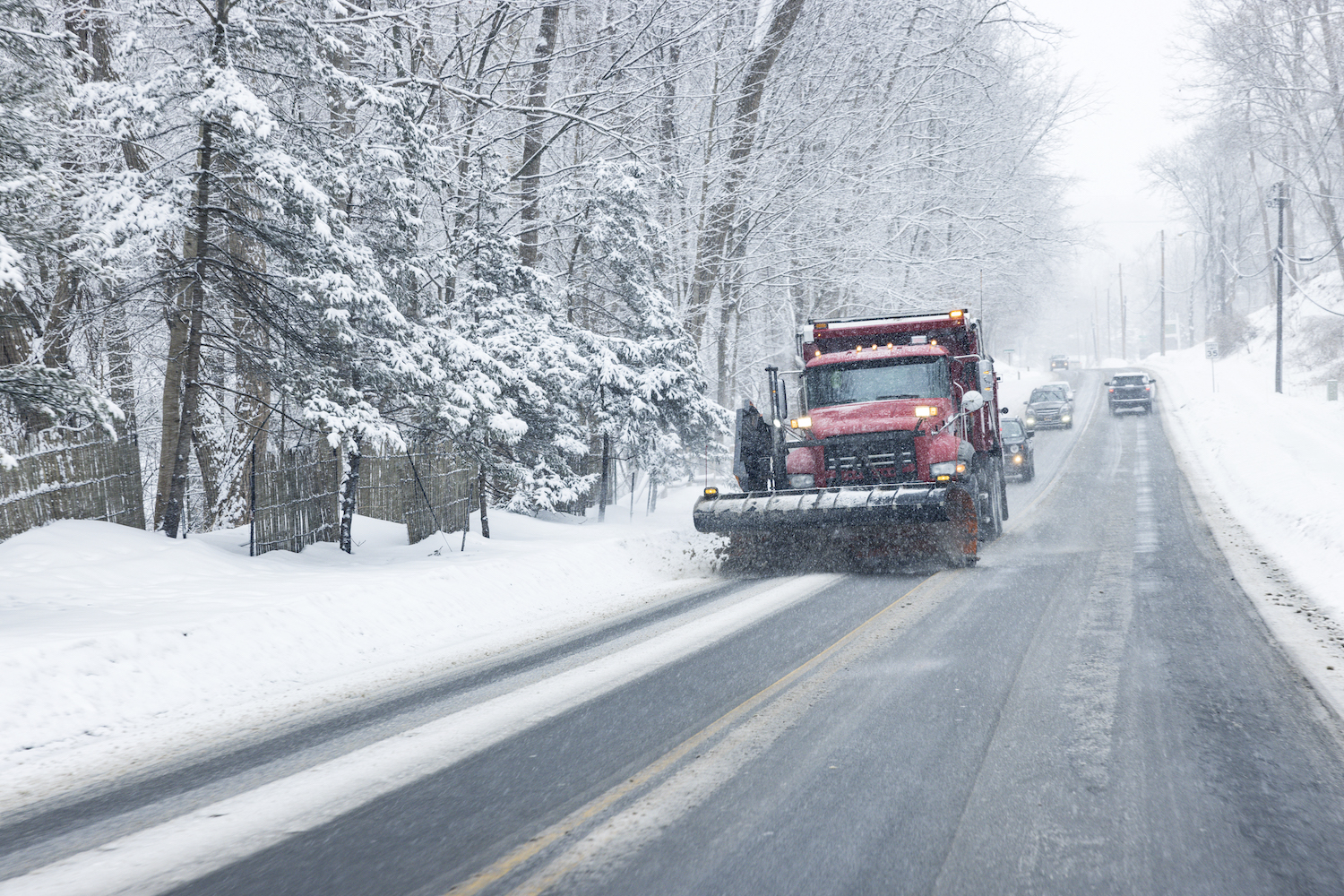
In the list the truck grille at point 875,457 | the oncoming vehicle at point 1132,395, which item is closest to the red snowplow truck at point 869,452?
the truck grille at point 875,457

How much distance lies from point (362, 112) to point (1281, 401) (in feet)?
119

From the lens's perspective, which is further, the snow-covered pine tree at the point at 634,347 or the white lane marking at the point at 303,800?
the snow-covered pine tree at the point at 634,347

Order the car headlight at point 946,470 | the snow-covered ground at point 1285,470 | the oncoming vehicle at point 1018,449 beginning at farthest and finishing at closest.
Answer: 1. the oncoming vehicle at point 1018,449
2. the car headlight at point 946,470
3. the snow-covered ground at point 1285,470

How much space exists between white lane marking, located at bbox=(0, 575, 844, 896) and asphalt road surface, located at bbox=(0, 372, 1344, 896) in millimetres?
120

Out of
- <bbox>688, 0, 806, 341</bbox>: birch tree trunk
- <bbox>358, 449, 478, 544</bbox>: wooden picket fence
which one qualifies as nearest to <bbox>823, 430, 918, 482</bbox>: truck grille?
<bbox>358, 449, 478, 544</bbox>: wooden picket fence

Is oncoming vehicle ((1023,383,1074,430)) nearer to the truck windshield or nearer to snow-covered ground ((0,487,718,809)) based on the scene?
the truck windshield

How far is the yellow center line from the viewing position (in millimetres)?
3697

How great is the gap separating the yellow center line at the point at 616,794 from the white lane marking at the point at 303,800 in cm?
97

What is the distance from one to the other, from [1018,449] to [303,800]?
76.8ft

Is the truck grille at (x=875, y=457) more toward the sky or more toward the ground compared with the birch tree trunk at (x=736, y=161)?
more toward the ground

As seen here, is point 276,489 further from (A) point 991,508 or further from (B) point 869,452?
(A) point 991,508

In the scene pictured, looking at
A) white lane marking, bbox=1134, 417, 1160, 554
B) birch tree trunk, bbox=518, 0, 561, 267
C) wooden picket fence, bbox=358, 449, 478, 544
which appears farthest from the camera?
birch tree trunk, bbox=518, 0, 561, 267

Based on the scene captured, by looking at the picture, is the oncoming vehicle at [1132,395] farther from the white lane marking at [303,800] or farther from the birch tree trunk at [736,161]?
the white lane marking at [303,800]

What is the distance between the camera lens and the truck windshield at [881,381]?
43.0 ft
